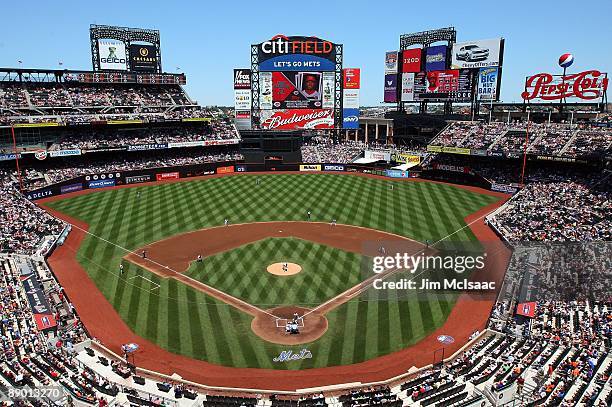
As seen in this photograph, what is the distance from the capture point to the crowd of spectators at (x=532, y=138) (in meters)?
50.8

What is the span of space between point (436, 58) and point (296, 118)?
80.2 ft

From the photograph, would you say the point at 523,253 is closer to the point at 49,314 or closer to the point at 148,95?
the point at 49,314

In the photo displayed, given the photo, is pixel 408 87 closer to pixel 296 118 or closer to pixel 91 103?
pixel 296 118

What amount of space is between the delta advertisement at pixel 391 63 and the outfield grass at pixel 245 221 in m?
24.5

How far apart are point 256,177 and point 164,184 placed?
13129 millimetres

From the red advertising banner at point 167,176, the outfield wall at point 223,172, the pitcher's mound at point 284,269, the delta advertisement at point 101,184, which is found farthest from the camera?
the red advertising banner at point 167,176

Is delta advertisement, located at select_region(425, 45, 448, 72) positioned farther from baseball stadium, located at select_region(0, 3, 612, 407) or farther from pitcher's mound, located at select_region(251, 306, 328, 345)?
pitcher's mound, located at select_region(251, 306, 328, 345)

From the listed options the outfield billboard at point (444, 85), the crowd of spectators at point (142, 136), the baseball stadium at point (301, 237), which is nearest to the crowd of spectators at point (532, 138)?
the baseball stadium at point (301, 237)

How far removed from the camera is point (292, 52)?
243 ft

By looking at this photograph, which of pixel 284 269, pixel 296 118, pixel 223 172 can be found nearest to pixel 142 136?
pixel 223 172

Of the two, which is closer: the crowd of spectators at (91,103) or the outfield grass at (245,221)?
the outfield grass at (245,221)

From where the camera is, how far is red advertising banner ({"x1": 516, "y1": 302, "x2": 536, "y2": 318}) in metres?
23.6

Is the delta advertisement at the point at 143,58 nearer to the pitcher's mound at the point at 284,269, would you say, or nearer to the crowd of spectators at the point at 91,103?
the crowd of spectators at the point at 91,103

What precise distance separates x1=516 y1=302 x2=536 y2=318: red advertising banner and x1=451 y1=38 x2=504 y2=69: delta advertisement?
5209 cm
